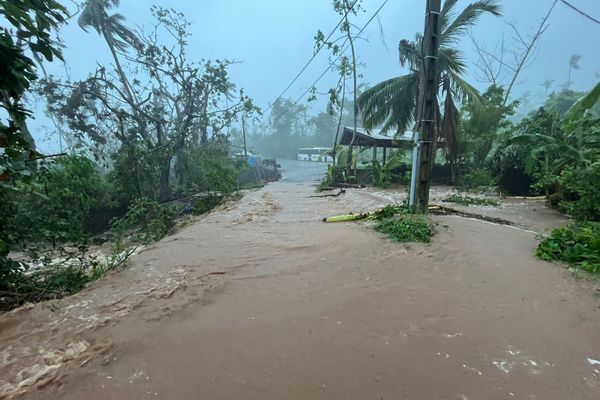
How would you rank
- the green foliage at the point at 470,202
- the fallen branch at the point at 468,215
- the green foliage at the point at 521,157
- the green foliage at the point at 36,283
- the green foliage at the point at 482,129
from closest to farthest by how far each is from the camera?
the green foliage at the point at 36,283 < the fallen branch at the point at 468,215 < the green foliage at the point at 470,202 < the green foliage at the point at 521,157 < the green foliage at the point at 482,129

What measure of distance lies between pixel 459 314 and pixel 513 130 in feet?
42.1

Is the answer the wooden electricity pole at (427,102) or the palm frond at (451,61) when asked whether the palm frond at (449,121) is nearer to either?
the palm frond at (451,61)

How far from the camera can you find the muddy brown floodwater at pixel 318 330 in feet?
7.45

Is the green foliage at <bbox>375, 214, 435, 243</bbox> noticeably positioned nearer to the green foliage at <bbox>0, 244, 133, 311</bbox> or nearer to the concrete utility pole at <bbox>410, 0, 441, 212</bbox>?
the concrete utility pole at <bbox>410, 0, 441, 212</bbox>

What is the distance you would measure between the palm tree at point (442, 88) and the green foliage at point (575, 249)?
361 inches

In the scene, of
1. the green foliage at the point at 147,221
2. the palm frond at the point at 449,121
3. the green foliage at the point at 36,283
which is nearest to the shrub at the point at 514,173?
the palm frond at the point at 449,121

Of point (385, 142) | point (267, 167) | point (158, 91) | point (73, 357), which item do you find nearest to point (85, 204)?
point (73, 357)

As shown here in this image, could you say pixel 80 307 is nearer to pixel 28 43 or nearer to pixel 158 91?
pixel 28 43

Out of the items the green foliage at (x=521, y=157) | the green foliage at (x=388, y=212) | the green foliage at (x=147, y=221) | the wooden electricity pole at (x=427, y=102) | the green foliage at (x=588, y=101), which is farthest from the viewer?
the green foliage at (x=521, y=157)

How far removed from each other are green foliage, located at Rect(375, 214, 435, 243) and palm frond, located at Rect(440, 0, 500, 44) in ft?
33.8

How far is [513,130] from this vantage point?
13289mm

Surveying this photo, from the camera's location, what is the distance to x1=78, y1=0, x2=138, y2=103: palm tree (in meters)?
18.2

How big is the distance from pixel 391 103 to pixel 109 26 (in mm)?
16709

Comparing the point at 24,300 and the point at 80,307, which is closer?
the point at 80,307
